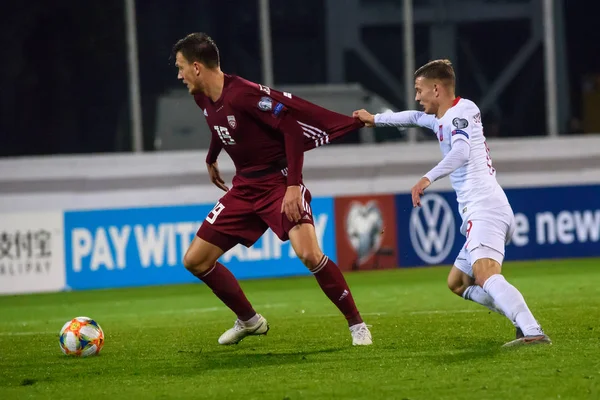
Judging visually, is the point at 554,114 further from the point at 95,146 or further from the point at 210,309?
the point at 210,309

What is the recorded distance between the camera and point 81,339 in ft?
22.4

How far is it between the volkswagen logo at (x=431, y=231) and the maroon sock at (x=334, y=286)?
276 inches

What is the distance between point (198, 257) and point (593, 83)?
11019 millimetres

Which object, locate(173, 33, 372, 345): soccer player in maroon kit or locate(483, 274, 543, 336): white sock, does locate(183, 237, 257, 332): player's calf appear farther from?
locate(483, 274, 543, 336): white sock

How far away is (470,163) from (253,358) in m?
1.66

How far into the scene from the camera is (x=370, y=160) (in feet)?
50.6

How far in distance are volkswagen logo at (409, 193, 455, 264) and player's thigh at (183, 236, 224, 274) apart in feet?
22.8

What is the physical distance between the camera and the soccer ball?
22.4ft

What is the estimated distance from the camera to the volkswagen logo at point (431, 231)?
13672mm

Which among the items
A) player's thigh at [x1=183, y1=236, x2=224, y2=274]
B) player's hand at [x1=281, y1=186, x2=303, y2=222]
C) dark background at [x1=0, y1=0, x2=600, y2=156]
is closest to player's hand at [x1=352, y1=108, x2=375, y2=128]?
player's hand at [x1=281, y1=186, x2=303, y2=222]

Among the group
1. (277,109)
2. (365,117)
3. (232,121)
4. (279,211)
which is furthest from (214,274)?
(365,117)

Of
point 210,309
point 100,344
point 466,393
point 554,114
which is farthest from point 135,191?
point 466,393

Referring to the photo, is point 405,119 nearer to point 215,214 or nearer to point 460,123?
point 460,123

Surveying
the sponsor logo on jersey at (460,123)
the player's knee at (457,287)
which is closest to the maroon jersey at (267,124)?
the sponsor logo on jersey at (460,123)
